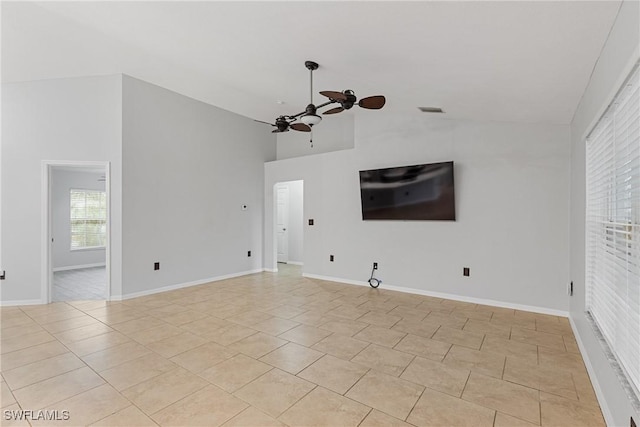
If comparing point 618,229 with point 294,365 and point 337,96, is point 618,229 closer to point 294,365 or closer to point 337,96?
point 337,96

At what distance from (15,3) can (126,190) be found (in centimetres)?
252

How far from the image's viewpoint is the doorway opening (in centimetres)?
829

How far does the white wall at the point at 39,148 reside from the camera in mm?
4395

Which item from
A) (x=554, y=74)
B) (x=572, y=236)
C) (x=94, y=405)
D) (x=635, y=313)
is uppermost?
(x=554, y=74)

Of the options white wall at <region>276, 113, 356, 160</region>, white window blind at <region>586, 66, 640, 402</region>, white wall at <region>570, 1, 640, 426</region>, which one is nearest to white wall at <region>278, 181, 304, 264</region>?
white wall at <region>276, 113, 356, 160</region>

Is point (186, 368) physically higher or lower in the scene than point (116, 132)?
lower

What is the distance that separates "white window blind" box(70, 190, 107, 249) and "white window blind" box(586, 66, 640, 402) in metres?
9.95

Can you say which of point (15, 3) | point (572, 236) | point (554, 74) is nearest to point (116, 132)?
point (15, 3)

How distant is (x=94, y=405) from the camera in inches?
85.8

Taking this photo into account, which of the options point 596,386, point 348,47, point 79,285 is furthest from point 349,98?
point 79,285

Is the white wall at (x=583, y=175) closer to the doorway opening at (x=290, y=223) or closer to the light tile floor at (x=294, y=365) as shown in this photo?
the light tile floor at (x=294, y=365)

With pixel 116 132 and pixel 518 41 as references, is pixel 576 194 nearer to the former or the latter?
pixel 518 41

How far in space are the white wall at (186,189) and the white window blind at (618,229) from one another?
18.3ft

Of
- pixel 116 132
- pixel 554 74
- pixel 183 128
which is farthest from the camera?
pixel 183 128
